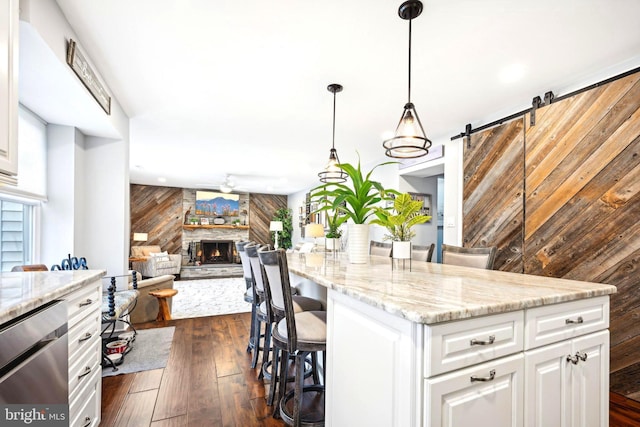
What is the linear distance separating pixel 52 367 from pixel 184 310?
3.80m

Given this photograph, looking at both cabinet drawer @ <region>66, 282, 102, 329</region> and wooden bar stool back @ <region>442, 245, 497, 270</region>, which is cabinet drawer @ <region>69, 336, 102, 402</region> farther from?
wooden bar stool back @ <region>442, 245, 497, 270</region>

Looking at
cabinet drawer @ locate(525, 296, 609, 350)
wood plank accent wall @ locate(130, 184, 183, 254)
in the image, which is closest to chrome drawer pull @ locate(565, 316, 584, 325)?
cabinet drawer @ locate(525, 296, 609, 350)

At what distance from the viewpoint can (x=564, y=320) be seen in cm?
122

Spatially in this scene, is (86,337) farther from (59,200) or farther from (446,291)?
(59,200)

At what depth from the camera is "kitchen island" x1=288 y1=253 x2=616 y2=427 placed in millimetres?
949

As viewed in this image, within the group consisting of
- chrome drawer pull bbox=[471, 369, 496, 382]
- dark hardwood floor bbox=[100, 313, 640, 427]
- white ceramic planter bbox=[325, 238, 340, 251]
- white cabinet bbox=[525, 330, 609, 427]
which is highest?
white ceramic planter bbox=[325, 238, 340, 251]

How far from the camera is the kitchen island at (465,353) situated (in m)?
0.95

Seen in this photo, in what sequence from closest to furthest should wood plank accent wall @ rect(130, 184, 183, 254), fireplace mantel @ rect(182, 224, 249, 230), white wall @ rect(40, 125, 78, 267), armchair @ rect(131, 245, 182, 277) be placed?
white wall @ rect(40, 125, 78, 267), armchair @ rect(131, 245, 182, 277), wood plank accent wall @ rect(130, 184, 183, 254), fireplace mantel @ rect(182, 224, 249, 230)

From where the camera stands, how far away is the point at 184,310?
4.66 meters

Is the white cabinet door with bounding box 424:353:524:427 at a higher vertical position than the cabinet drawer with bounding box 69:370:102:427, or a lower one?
higher

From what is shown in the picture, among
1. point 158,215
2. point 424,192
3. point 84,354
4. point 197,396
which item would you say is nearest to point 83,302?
point 84,354

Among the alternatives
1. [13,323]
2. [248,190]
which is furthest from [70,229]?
[248,190]

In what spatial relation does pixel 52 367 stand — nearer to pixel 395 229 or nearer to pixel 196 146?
pixel 395 229

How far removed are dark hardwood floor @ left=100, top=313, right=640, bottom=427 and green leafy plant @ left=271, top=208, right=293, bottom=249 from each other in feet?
23.4
